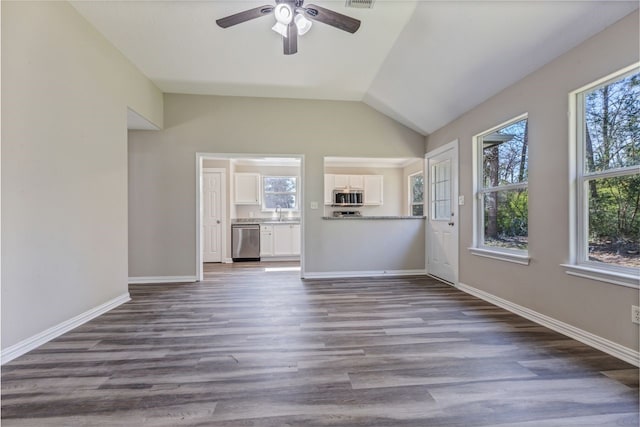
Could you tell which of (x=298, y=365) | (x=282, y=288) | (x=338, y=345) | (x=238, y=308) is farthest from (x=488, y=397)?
(x=282, y=288)

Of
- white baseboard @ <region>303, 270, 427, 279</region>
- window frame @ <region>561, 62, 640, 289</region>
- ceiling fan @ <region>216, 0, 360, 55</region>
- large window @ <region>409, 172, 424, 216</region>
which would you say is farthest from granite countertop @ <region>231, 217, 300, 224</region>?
window frame @ <region>561, 62, 640, 289</region>

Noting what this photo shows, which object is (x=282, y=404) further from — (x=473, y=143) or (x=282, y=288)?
(x=473, y=143)

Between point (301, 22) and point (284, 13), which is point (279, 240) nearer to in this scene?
point (301, 22)

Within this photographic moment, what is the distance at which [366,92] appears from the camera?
402 centimetres

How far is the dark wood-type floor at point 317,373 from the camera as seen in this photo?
134 cm

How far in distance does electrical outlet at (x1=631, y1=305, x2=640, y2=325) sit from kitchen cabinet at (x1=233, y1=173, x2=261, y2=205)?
5871 millimetres

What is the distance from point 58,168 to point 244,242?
3.92 meters

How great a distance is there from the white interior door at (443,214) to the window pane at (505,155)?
1.49ft

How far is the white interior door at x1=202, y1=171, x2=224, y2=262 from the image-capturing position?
5.91m

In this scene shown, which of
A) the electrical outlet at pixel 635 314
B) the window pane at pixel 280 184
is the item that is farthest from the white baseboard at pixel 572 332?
the window pane at pixel 280 184

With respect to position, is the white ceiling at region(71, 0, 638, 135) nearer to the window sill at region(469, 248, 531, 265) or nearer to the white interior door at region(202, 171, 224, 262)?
the window sill at region(469, 248, 531, 265)

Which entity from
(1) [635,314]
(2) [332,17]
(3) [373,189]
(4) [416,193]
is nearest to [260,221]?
(3) [373,189]

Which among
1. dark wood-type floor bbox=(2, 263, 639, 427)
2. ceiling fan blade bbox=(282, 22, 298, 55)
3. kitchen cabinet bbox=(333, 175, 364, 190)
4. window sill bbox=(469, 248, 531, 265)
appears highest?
ceiling fan blade bbox=(282, 22, 298, 55)

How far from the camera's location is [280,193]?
262 inches
